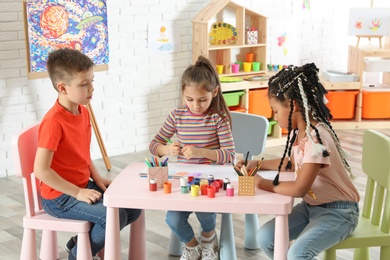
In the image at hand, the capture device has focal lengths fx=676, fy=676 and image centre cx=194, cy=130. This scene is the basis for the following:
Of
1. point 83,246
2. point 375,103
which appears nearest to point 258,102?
point 375,103

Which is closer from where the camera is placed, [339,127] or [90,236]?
[90,236]

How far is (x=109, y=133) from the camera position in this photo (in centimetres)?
473

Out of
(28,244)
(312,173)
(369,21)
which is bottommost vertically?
(28,244)

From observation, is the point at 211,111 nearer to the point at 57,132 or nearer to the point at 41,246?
Result: the point at 57,132

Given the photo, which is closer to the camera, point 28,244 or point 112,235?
point 112,235

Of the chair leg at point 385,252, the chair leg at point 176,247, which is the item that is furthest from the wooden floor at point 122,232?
the chair leg at point 385,252

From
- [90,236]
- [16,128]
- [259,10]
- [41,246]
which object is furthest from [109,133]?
[90,236]

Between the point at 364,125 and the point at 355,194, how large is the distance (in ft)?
10.5

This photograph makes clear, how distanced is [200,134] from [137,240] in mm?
498

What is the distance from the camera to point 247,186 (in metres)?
2.16

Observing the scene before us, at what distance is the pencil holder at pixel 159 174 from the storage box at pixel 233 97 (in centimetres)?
262

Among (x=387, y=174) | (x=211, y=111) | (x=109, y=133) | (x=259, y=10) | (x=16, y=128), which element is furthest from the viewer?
(x=259, y=10)

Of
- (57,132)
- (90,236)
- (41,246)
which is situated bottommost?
(41,246)

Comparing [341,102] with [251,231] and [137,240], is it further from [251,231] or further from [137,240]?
[137,240]
